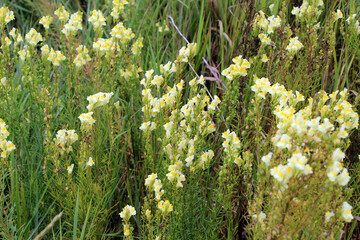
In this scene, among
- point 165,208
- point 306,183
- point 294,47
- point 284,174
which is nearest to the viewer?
point 284,174

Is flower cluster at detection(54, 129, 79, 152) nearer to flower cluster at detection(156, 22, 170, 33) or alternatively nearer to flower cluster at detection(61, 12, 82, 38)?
flower cluster at detection(61, 12, 82, 38)

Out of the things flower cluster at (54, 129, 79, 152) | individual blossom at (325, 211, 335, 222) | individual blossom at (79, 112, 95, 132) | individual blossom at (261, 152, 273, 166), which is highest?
individual blossom at (261, 152, 273, 166)

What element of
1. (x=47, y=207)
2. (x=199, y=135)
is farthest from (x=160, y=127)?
(x=47, y=207)

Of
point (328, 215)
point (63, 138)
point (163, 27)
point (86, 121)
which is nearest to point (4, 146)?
point (63, 138)

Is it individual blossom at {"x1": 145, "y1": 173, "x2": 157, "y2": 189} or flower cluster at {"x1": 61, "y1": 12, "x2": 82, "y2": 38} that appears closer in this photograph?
individual blossom at {"x1": 145, "y1": 173, "x2": 157, "y2": 189}

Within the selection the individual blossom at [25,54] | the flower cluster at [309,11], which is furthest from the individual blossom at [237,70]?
the individual blossom at [25,54]

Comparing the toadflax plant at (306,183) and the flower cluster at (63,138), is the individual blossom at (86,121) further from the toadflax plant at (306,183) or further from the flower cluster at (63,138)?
the toadflax plant at (306,183)

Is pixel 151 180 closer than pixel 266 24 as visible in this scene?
Yes

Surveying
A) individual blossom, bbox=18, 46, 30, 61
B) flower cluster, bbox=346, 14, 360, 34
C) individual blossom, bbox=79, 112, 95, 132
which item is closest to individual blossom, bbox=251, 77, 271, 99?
individual blossom, bbox=79, 112, 95, 132

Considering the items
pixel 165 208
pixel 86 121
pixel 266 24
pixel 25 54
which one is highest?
pixel 266 24

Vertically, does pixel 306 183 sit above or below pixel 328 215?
above

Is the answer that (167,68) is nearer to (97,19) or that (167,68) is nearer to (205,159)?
(97,19)

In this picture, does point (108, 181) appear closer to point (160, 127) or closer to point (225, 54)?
point (160, 127)

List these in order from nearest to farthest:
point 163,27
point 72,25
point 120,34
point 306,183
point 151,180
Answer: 1. point 306,183
2. point 151,180
3. point 72,25
4. point 120,34
5. point 163,27
